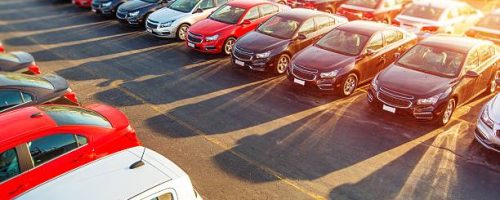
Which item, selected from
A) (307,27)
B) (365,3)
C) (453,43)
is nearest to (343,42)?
(307,27)

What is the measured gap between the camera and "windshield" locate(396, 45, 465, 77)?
1026cm

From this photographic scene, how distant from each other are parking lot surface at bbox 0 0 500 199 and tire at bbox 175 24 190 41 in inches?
62.5

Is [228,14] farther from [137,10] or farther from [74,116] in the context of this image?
[74,116]

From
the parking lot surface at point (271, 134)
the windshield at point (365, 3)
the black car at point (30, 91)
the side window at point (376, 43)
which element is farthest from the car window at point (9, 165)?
the windshield at point (365, 3)

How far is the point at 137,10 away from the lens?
58.5 ft

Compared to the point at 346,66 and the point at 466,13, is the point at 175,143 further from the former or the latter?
the point at 466,13

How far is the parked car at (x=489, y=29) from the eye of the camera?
543 inches

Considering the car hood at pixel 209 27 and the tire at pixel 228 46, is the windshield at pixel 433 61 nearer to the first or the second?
the tire at pixel 228 46

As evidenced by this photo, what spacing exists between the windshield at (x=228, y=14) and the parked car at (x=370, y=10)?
14.9ft

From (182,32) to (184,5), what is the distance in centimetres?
120

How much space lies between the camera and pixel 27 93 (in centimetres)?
837

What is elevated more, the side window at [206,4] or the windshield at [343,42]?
the side window at [206,4]

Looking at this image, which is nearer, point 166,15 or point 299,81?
point 299,81

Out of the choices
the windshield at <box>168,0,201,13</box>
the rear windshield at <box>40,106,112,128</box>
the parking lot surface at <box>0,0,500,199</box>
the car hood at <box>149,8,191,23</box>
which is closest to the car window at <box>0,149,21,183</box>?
the rear windshield at <box>40,106,112,128</box>
